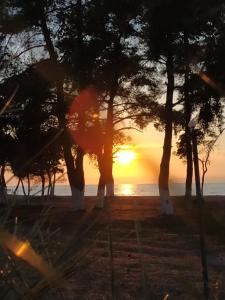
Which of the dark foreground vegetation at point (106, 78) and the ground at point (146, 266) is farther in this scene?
the dark foreground vegetation at point (106, 78)

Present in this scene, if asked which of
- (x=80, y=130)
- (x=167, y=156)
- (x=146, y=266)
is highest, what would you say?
(x=80, y=130)

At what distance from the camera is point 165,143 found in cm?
3192

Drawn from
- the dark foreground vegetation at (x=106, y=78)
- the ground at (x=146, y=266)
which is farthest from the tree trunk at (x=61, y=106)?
the ground at (x=146, y=266)

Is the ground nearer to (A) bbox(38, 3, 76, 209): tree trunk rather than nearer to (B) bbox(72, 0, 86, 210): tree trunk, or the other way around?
(B) bbox(72, 0, 86, 210): tree trunk

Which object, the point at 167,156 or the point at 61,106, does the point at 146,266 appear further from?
the point at 61,106

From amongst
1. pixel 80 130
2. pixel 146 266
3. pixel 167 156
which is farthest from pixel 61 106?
pixel 146 266

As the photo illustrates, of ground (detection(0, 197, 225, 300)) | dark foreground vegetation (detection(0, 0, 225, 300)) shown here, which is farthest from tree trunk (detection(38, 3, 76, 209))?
ground (detection(0, 197, 225, 300))

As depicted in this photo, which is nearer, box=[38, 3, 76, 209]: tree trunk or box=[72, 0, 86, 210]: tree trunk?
box=[72, 0, 86, 210]: tree trunk

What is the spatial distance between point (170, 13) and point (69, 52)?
224 inches

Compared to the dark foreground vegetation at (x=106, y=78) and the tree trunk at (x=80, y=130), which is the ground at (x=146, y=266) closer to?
the dark foreground vegetation at (x=106, y=78)

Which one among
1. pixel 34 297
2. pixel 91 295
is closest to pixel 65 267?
pixel 34 297

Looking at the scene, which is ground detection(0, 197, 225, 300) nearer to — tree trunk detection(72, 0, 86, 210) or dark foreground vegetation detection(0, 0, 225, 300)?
dark foreground vegetation detection(0, 0, 225, 300)

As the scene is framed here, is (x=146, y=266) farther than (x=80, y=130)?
No

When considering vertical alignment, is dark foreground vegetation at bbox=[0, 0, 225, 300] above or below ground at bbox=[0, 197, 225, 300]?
above
